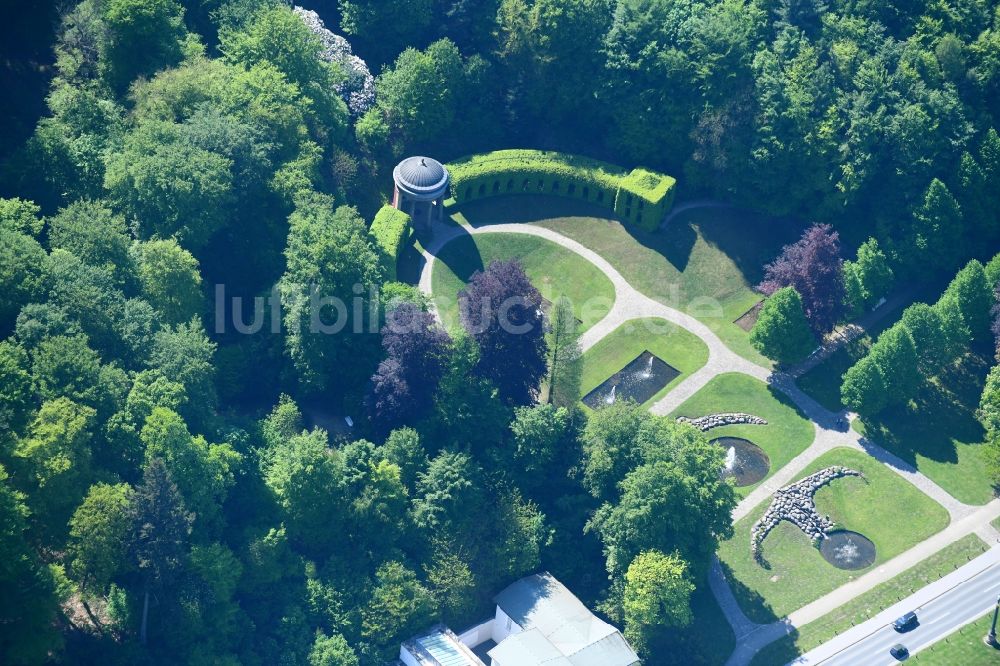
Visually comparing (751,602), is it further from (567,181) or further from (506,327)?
(567,181)

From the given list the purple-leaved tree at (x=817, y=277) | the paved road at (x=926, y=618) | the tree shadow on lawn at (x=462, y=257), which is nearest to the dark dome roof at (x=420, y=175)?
the tree shadow on lawn at (x=462, y=257)

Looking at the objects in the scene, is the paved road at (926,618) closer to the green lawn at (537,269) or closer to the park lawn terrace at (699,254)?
the park lawn terrace at (699,254)

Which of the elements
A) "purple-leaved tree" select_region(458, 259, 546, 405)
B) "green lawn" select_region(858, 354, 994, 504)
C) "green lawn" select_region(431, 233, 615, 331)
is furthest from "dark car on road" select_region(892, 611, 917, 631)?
"green lawn" select_region(431, 233, 615, 331)

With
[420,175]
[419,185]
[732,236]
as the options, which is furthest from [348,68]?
[732,236]

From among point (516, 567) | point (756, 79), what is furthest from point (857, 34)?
point (516, 567)

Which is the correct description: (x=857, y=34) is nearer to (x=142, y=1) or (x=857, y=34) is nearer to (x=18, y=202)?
(x=142, y=1)

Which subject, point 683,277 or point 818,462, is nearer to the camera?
point 818,462
